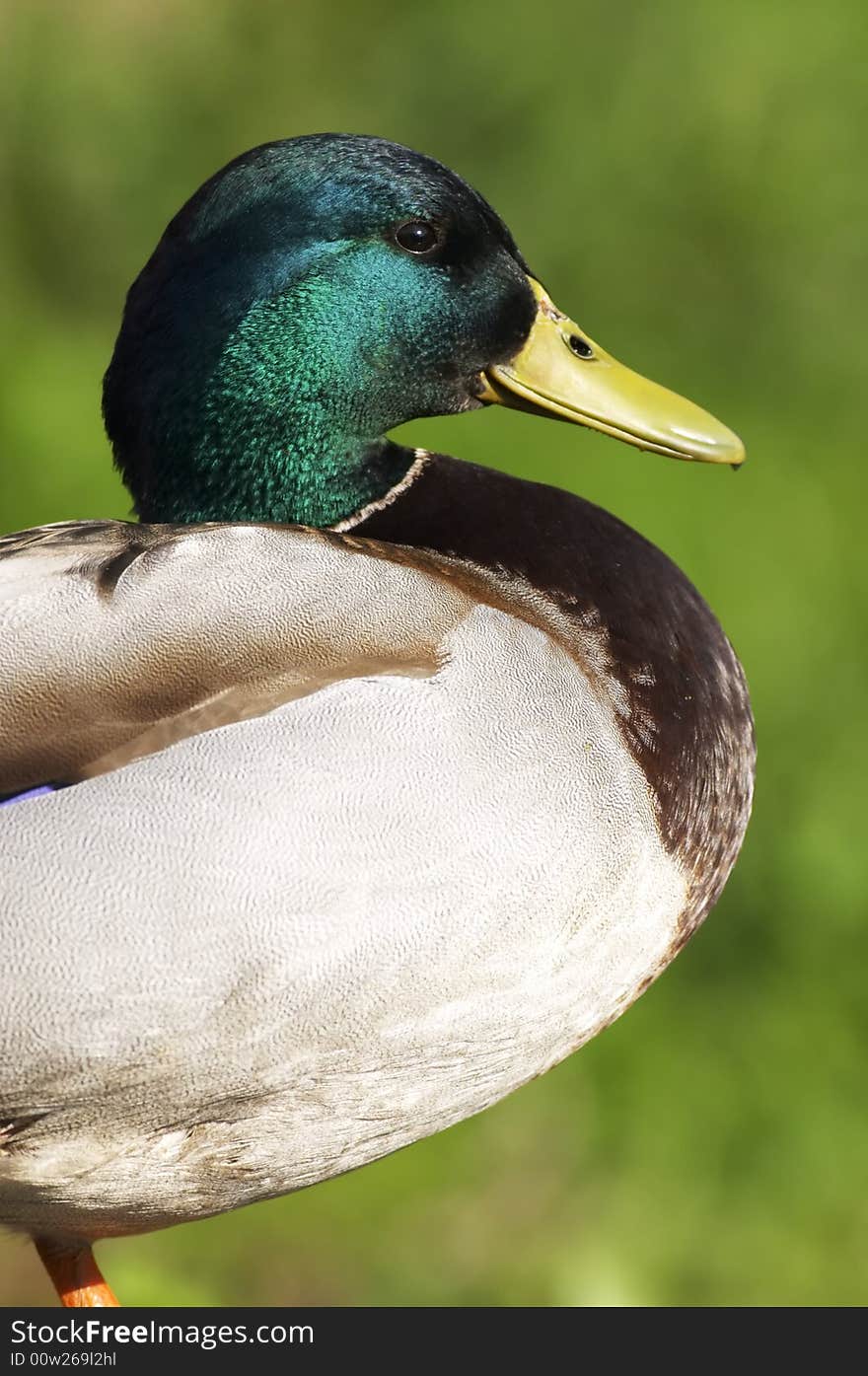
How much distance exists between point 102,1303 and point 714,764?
3.07 ft

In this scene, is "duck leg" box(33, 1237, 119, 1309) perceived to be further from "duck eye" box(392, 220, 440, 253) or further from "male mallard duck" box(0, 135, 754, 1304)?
"duck eye" box(392, 220, 440, 253)

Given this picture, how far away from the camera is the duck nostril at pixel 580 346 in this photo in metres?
2.02

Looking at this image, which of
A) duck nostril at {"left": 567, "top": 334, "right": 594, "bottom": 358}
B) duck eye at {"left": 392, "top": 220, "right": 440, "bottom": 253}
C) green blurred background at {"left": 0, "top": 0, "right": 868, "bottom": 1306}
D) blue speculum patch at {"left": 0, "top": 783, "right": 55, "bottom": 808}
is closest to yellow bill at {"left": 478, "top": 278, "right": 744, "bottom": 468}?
duck nostril at {"left": 567, "top": 334, "right": 594, "bottom": 358}

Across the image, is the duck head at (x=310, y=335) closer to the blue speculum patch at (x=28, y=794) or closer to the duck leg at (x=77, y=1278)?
the blue speculum patch at (x=28, y=794)

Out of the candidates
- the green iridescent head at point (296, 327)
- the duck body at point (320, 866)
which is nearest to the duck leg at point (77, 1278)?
the duck body at point (320, 866)

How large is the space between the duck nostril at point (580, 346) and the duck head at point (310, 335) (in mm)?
75

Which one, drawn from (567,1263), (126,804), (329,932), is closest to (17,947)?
(126,804)

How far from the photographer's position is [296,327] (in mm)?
1828

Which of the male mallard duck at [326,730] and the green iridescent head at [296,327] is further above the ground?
the green iridescent head at [296,327]

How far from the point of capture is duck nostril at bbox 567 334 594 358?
2.02 m

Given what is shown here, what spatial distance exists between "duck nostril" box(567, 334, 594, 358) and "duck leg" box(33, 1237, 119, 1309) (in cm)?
115

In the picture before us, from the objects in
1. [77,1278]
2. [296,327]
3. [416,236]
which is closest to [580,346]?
[416,236]

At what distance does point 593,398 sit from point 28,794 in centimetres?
80

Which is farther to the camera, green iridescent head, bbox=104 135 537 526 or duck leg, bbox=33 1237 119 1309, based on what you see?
duck leg, bbox=33 1237 119 1309
